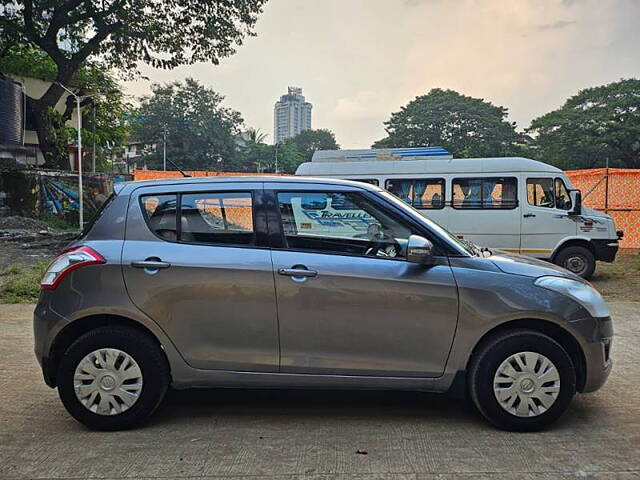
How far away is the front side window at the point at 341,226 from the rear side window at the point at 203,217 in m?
0.27

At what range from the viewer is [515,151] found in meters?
49.3

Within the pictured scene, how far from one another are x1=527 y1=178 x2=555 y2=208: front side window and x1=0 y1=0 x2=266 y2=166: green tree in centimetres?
1698

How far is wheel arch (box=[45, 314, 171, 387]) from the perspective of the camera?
362 centimetres

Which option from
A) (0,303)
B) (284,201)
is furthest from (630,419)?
(0,303)

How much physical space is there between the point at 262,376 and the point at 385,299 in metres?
0.94

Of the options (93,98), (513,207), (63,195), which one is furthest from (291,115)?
(513,207)

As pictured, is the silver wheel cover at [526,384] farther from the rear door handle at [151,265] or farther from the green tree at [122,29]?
the green tree at [122,29]

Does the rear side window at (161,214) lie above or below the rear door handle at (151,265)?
above

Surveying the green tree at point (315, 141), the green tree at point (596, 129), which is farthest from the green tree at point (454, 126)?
the green tree at point (315, 141)

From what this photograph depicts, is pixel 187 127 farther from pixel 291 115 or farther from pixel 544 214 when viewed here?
pixel 291 115

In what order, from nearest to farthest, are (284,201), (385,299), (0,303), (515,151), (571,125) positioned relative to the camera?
(385,299) → (284,201) → (0,303) → (571,125) → (515,151)

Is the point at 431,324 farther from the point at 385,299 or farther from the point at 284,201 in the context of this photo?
the point at 284,201

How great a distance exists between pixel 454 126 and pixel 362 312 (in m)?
51.2

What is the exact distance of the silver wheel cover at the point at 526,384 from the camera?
3514 millimetres
